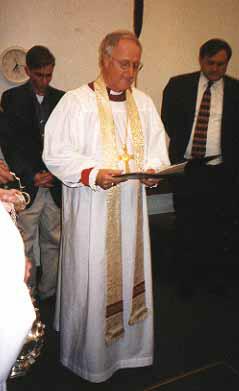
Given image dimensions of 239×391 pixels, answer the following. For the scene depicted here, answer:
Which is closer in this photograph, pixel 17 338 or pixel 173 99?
pixel 17 338

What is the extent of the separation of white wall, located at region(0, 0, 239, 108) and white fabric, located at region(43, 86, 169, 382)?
254 cm

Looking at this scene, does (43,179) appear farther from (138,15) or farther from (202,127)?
(138,15)

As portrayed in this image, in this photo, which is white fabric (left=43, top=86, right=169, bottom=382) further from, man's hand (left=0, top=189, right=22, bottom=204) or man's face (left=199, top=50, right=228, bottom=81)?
man's face (left=199, top=50, right=228, bottom=81)

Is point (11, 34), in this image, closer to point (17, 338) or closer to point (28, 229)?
point (28, 229)

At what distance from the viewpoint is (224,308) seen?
3.96m

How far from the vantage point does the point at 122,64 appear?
2.61 meters

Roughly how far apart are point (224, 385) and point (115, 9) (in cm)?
462

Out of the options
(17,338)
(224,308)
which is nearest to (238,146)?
(224,308)

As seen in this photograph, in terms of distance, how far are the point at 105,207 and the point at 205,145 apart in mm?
1816

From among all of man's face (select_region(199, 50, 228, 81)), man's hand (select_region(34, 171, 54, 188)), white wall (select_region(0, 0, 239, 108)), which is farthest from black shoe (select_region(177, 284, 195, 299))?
white wall (select_region(0, 0, 239, 108))

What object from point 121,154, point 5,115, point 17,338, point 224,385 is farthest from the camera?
point 5,115

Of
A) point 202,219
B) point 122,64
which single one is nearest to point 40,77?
point 122,64

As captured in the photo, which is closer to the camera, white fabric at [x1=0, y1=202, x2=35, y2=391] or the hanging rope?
white fabric at [x1=0, y1=202, x2=35, y2=391]

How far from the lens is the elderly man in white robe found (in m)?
2.64
